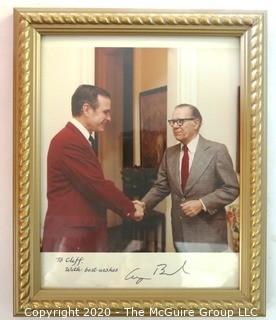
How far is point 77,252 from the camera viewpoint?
53 cm

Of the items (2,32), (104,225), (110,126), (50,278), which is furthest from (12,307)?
(2,32)

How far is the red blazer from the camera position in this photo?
53 centimetres

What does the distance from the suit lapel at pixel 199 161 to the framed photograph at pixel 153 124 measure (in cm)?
5

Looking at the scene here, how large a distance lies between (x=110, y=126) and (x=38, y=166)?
12 cm

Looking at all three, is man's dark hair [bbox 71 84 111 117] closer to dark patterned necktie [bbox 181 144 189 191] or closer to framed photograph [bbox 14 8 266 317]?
framed photograph [bbox 14 8 266 317]

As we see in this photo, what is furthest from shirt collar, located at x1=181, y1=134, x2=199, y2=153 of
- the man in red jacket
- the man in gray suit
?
the man in red jacket

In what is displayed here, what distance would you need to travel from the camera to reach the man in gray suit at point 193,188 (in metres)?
0.53

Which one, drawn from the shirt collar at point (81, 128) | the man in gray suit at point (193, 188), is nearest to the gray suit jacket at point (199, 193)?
the man in gray suit at point (193, 188)

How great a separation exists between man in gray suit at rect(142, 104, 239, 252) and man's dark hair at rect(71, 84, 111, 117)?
0.12 meters

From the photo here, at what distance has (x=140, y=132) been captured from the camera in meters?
0.53

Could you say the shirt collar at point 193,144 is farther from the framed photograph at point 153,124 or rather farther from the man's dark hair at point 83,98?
the man's dark hair at point 83,98

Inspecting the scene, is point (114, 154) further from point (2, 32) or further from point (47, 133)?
point (2, 32)
